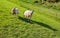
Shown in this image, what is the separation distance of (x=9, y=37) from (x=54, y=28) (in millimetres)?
8103

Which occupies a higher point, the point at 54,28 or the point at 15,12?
the point at 15,12

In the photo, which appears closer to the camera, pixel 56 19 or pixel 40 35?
pixel 40 35

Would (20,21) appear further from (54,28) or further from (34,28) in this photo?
(54,28)

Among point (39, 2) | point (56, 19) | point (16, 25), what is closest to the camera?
point (16, 25)

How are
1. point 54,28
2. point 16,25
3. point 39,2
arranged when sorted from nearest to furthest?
point 16,25, point 54,28, point 39,2

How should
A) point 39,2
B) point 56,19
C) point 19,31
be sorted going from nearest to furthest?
point 19,31 < point 56,19 < point 39,2

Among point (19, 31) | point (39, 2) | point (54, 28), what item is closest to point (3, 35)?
point (19, 31)

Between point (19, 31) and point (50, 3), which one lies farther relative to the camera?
point (50, 3)

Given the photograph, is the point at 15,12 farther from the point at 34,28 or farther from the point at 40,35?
the point at 40,35

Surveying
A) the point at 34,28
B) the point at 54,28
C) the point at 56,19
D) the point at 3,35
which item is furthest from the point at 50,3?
the point at 3,35

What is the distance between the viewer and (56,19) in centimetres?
3256

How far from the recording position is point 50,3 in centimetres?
4428

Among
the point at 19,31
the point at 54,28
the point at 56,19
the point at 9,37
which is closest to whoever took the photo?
the point at 9,37

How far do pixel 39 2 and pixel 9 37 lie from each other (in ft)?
81.7
